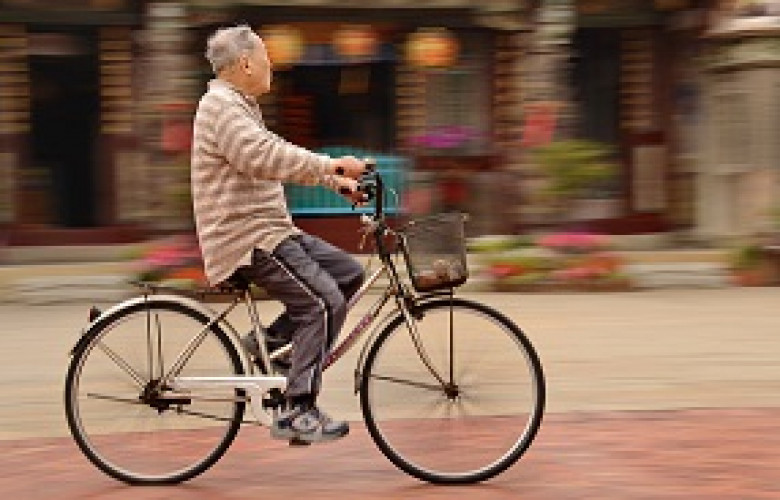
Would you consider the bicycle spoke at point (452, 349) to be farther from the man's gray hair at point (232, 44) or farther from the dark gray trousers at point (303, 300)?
the man's gray hair at point (232, 44)

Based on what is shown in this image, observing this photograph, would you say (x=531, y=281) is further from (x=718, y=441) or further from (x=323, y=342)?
(x=323, y=342)

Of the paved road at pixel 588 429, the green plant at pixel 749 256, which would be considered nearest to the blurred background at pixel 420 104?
the green plant at pixel 749 256

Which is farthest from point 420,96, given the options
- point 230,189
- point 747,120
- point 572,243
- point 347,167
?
point 347,167

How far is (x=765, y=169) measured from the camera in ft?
47.8

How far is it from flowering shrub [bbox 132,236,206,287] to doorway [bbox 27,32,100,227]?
15.1 feet

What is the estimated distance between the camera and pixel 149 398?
5695mm

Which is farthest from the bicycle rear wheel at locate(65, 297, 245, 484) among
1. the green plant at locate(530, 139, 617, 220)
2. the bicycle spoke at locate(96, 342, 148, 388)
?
the green plant at locate(530, 139, 617, 220)

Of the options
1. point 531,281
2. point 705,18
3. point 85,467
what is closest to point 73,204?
point 531,281

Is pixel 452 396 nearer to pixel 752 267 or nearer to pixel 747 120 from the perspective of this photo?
pixel 752 267

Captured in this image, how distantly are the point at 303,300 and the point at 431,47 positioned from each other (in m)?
11.3

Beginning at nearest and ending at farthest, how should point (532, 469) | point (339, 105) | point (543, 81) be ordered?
1. point (532, 469)
2. point (543, 81)
3. point (339, 105)

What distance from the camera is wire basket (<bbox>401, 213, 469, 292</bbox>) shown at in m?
5.39

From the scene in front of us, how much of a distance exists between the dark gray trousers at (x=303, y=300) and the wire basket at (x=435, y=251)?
0.31m

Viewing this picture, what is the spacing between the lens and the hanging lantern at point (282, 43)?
15875 mm
